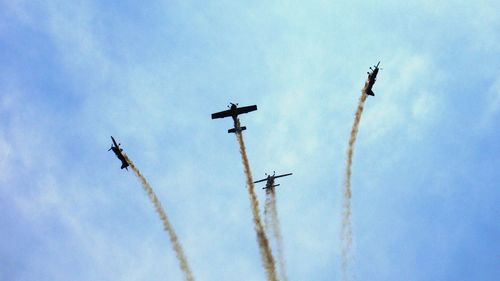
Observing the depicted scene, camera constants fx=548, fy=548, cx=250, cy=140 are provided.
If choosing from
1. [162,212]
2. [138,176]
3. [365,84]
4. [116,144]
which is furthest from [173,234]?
[365,84]

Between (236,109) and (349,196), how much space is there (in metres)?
25.1

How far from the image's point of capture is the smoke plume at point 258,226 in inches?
3386

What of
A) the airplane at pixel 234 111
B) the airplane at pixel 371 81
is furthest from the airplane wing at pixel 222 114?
the airplane at pixel 371 81

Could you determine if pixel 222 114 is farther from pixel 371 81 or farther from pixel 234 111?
pixel 371 81

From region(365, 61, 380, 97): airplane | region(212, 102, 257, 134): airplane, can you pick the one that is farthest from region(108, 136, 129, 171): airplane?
region(365, 61, 380, 97): airplane

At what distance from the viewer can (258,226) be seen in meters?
89.5

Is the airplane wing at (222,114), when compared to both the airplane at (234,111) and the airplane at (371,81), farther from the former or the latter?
the airplane at (371,81)

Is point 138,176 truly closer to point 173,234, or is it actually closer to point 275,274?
point 173,234

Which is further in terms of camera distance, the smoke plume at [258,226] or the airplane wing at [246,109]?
the airplane wing at [246,109]

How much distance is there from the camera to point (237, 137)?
93562 mm

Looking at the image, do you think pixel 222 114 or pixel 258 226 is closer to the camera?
pixel 258 226

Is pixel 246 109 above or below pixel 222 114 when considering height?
below

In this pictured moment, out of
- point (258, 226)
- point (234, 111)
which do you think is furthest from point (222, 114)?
point (258, 226)

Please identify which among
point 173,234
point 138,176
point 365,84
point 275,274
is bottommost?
point 275,274
